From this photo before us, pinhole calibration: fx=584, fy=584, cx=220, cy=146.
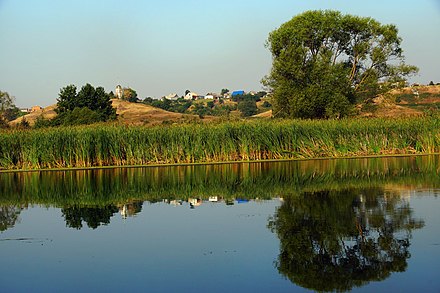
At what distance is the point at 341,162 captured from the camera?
2975cm

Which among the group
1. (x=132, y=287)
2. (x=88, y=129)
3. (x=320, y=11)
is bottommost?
(x=132, y=287)

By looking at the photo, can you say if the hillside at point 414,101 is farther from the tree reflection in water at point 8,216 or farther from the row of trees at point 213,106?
the tree reflection in water at point 8,216

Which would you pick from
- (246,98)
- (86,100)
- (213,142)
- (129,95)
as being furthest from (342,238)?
(246,98)

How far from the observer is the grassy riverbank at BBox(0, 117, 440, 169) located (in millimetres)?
30297

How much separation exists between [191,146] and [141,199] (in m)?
13.5

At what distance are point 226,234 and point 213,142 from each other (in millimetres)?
19322

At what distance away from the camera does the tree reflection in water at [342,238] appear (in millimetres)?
9055

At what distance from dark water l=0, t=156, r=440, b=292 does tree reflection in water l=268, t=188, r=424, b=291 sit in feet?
0.08

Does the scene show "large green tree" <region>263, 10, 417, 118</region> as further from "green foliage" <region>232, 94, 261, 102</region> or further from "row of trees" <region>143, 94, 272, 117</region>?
"green foliage" <region>232, 94, 261, 102</region>

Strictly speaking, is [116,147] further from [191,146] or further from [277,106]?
[277,106]

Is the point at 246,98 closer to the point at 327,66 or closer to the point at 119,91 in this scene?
the point at 119,91

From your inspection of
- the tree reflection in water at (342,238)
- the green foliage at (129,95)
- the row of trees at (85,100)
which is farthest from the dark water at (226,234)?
the green foliage at (129,95)

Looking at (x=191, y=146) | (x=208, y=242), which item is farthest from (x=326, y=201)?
A: (x=191, y=146)

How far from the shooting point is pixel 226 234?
40.6 ft
